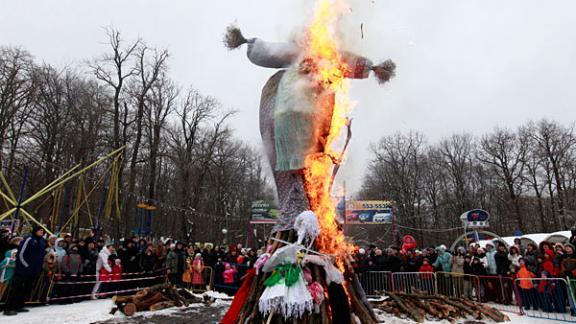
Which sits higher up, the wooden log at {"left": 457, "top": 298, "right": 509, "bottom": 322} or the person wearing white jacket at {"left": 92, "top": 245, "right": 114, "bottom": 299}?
the person wearing white jacket at {"left": 92, "top": 245, "right": 114, "bottom": 299}

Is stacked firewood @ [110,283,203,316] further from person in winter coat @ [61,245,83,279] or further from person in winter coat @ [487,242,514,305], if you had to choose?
person in winter coat @ [487,242,514,305]

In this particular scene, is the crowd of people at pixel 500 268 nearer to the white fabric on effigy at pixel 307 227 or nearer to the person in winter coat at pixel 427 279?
the person in winter coat at pixel 427 279

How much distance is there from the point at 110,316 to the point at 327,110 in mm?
6552

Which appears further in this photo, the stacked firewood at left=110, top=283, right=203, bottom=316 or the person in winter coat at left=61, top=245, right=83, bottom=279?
the person in winter coat at left=61, top=245, right=83, bottom=279

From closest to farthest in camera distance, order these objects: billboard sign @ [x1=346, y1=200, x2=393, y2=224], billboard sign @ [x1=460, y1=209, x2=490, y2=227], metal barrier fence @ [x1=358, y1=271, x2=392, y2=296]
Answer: metal barrier fence @ [x1=358, y1=271, x2=392, y2=296], billboard sign @ [x1=460, y1=209, x2=490, y2=227], billboard sign @ [x1=346, y1=200, x2=393, y2=224]

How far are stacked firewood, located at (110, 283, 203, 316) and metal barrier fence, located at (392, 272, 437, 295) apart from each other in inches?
247

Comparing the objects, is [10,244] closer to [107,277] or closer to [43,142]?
[107,277]

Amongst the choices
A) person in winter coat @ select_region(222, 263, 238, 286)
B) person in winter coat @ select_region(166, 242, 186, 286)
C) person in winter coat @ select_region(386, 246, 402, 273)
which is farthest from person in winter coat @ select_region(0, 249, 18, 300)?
person in winter coat @ select_region(386, 246, 402, 273)

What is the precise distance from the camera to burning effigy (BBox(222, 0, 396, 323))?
5.25 m

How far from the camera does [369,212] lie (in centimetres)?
3244

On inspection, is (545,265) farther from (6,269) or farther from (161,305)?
(6,269)

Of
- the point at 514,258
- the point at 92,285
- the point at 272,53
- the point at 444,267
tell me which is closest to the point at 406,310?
the point at 444,267

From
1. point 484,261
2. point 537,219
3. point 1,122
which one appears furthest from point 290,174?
point 537,219

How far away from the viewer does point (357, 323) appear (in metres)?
6.03
